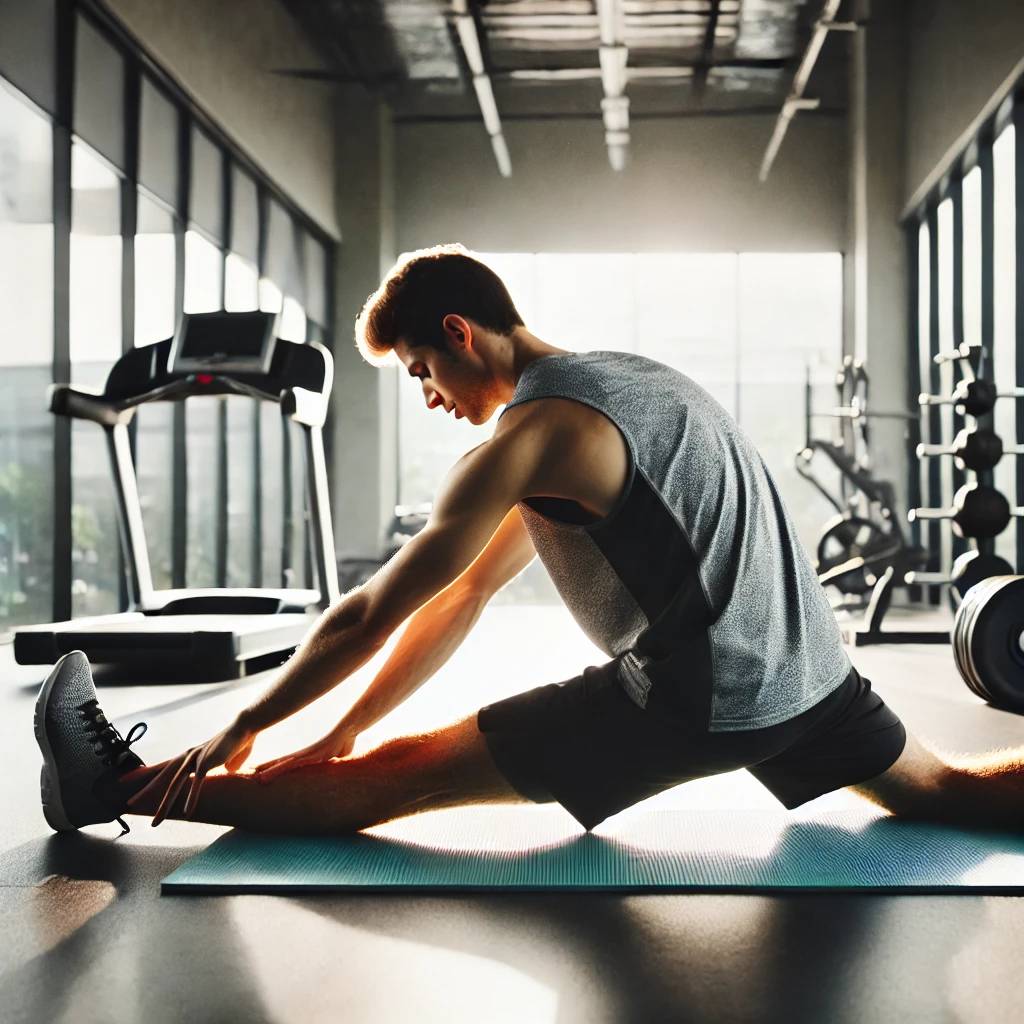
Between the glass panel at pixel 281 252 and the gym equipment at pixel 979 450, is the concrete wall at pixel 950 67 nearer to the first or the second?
the gym equipment at pixel 979 450

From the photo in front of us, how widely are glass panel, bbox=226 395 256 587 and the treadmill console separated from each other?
2.61 metres

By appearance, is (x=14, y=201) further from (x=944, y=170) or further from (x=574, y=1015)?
(x=944, y=170)

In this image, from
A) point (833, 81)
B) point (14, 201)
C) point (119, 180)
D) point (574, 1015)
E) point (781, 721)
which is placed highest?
point (833, 81)

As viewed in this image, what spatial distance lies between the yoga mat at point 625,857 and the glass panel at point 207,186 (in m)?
5.49

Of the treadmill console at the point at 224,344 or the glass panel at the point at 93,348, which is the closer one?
the treadmill console at the point at 224,344

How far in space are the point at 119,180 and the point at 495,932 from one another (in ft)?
17.0

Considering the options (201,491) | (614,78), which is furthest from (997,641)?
(614,78)

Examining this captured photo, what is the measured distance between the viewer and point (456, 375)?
5.13ft

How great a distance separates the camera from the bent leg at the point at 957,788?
165 centimetres

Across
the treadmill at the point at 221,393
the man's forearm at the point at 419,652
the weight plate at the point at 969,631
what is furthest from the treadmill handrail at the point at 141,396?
the man's forearm at the point at 419,652

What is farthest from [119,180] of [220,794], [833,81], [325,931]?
[833,81]

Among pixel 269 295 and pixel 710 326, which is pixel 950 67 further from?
pixel 269 295

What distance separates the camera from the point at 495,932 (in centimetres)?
129

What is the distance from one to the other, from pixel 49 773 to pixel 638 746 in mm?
910
